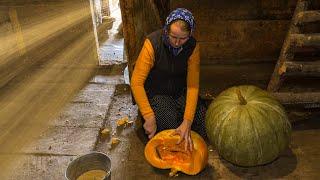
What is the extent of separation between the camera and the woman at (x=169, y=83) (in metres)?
3.88

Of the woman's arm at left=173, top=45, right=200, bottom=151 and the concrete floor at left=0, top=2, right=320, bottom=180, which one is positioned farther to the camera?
the woman's arm at left=173, top=45, right=200, bottom=151

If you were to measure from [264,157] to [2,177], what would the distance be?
279cm

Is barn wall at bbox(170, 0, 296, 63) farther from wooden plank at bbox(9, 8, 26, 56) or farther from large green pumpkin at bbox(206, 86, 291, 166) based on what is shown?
wooden plank at bbox(9, 8, 26, 56)

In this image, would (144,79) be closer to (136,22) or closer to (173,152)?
(173,152)

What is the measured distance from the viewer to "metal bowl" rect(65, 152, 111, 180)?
344 centimetres

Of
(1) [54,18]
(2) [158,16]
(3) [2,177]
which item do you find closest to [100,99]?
(2) [158,16]

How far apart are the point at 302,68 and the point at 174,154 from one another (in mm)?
1739

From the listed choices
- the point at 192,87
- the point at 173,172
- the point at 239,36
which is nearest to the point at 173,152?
the point at 173,172

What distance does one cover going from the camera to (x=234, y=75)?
5.84m

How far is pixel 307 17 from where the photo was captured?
4273 mm

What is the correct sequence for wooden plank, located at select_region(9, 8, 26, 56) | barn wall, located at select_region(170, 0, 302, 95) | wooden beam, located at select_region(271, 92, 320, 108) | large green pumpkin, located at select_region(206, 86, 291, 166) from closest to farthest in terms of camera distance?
large green pumpkin, located at select_region(206, 86, 291, 166)
wooden beam, located at select_region(271, 92, 320, 108)
barn wall, located at select_region(170, 0, 302, 95)
wooden plank, located at select_region(9, 8, 26, 56)

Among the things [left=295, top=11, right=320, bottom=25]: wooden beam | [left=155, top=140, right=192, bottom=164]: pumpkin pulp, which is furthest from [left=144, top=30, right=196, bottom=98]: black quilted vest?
[left=295, top=11, right=320, bottom=25]: wooden beam

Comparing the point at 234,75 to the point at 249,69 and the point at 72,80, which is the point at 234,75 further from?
the point at 72,80

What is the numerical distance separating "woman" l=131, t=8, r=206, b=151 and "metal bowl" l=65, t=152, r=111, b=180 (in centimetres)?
68
